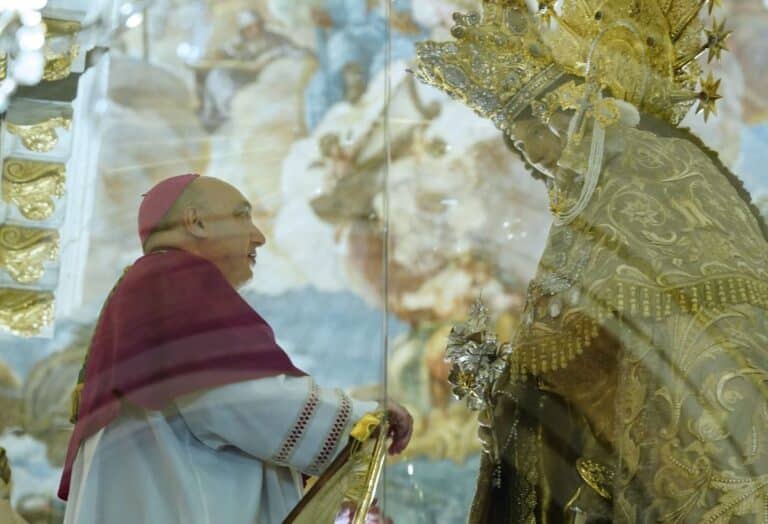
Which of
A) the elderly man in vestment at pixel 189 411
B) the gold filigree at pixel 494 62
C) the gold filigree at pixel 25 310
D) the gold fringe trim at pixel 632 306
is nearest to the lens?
the elderly man in vestment at pixel 189 411

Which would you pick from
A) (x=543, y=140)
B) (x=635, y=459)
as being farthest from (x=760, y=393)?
(x=543, y=140)

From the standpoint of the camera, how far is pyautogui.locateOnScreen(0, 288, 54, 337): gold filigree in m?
2.33

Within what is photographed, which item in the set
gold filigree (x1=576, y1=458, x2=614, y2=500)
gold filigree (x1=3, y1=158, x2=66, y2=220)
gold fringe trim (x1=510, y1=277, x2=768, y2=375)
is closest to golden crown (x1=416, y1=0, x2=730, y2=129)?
gold fringe trim (x1=510, y1=277, x2=768, y2=375)

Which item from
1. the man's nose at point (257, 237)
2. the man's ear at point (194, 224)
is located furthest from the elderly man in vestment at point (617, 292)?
the man's ear at point (194, 224)

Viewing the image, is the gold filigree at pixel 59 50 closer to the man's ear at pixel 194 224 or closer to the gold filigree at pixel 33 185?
the gold filigree at pixel 33 185

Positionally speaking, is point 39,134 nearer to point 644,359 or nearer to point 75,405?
point 75,405

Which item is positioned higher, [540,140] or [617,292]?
[540,140]

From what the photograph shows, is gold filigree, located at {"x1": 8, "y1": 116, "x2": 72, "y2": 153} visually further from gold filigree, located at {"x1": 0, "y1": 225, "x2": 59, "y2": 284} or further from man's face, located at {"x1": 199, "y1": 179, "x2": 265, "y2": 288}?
man's face, located at {"x1": 199, "y1": 179, "x2": 265, "y2": 288}

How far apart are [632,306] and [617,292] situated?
44 millimetres

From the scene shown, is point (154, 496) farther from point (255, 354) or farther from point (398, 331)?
point (398, 331)

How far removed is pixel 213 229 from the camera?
2354mm

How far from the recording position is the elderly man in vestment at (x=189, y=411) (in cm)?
223

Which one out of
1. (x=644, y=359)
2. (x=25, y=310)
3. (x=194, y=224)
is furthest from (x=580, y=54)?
(x=25, y=310)

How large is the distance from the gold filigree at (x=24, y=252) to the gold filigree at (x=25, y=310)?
0.09 ft
